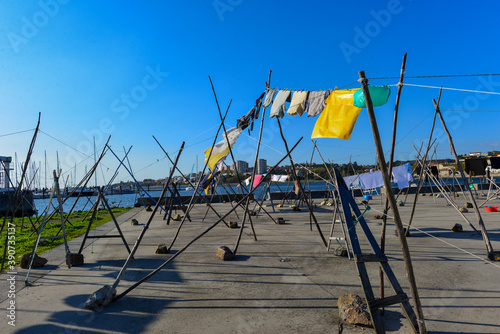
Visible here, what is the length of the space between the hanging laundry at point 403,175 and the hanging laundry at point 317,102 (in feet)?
31.6

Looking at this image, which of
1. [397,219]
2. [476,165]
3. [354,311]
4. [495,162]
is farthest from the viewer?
[495,162]

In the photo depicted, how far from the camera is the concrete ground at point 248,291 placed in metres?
3.99

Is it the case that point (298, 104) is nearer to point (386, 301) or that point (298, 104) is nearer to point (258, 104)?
point (258, 104)

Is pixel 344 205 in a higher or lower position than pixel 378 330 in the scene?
higher

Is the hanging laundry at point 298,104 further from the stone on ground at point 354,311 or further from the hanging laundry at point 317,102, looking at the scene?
the stone on ground at point 354,311

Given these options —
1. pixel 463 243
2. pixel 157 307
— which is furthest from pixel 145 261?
pixel 463 243

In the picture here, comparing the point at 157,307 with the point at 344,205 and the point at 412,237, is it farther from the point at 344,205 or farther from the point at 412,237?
the point at 412,237

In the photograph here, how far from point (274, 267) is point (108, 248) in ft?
17.9

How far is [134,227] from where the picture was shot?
1413 centimetres

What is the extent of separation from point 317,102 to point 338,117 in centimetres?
100

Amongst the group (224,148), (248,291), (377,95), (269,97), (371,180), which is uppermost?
(269,97)

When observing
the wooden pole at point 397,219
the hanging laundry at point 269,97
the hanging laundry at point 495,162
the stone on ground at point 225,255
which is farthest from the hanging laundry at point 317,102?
the hanging laundry at point 495,162

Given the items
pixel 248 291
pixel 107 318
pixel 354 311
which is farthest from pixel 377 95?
pixel 107 318

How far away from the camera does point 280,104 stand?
844 cm
